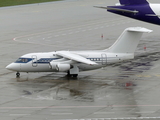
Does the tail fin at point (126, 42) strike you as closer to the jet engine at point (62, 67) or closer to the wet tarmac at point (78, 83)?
the wet tarmac at point (78, 83)

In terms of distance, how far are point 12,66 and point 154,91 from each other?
16.6 metres

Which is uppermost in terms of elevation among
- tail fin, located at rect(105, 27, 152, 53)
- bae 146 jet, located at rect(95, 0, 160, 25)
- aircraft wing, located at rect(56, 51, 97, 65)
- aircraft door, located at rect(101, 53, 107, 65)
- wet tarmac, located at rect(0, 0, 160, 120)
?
bae 146 jet, located at rect(95, 0, 160, 25)

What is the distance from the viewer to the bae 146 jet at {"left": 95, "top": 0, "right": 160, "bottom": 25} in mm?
78938

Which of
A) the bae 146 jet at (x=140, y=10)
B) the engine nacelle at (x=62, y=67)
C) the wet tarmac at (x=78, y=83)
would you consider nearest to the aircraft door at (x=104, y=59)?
the wet tarmac at (x=78, y=83)

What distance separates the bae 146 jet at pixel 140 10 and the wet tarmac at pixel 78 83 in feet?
13.6

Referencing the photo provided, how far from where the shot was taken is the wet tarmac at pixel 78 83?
39.2 m

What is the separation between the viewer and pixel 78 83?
165 ft

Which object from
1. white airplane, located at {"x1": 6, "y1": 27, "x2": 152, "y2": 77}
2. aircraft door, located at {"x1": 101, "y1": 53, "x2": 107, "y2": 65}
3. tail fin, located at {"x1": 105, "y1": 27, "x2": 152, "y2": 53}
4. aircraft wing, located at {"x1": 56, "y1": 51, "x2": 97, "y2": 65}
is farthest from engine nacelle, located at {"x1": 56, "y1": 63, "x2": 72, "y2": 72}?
tail fin, located at {"x1": 105, "y1": 27, "x2": 152, "y2": 53}

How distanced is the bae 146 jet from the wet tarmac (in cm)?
414

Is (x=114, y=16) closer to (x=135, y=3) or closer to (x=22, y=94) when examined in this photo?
(x=135, y=3)

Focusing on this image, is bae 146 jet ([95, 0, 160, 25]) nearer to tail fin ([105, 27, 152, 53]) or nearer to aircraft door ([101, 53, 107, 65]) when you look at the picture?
tail fin ([105, 27, 152, 53])

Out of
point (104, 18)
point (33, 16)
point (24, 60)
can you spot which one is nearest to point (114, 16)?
point (104, 18)

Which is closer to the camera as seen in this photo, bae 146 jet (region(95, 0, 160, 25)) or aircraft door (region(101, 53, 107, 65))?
aircraft door (region(101, 53, 107, 65))

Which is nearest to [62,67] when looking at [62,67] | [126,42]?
[62,67]
